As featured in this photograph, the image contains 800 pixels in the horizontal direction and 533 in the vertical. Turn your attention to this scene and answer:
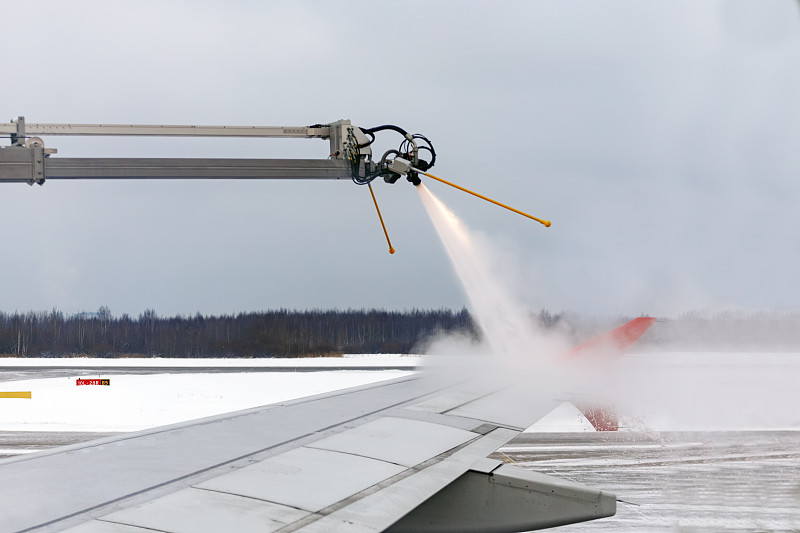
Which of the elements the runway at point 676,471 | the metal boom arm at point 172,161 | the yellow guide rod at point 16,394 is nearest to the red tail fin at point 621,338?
the runway at point 676,471

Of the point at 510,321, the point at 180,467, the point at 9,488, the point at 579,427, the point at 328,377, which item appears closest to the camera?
the point at 9,488

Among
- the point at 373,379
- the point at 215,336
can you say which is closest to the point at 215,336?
the point at 215,336

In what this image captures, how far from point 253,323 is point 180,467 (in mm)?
75791

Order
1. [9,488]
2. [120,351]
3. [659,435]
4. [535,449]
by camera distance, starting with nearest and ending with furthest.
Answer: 1. [9,488]
2. [535,449]
3. [659,435]
4. [120,351]

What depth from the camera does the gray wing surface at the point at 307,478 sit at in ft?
9.52

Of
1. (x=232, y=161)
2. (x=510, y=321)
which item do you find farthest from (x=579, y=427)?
(x=232, y=161)

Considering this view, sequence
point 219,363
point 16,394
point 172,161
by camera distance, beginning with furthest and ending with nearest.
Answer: point 219,363, point 16,394, point 172,161

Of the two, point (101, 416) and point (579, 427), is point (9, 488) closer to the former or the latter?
point (579, 427)

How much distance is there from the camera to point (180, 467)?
3.76 metres

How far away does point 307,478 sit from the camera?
3586 millimetres

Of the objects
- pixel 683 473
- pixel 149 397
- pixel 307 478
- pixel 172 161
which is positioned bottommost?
pixel 683 473

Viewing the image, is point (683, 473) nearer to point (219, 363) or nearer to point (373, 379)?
point (373, 379)

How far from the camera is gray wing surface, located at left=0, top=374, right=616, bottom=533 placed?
2902 millimetres

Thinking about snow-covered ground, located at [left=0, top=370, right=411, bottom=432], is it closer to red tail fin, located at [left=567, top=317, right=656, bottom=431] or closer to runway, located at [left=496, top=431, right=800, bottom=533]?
runway, located at [left=496, top=431, right=800, bottom=533]
